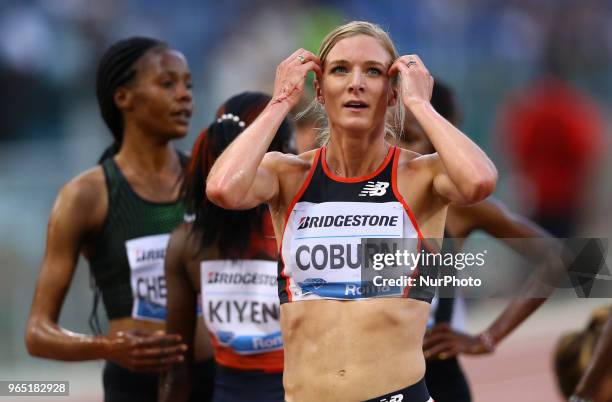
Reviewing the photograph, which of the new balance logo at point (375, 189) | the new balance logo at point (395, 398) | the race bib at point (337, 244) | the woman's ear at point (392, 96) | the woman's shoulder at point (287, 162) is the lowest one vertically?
the new balance logo at point (395, 398)

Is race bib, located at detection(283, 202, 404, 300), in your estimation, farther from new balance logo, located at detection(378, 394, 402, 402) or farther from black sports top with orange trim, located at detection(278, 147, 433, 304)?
new balance logo, located at detection(378, 394, 402, 402)

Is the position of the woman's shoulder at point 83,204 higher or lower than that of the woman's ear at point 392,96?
lower

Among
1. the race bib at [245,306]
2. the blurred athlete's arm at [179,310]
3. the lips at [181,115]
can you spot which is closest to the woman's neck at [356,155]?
the race bib at [245,306]

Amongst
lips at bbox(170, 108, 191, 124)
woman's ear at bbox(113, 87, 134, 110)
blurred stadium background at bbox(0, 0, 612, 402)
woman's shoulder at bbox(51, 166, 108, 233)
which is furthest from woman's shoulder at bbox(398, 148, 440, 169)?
blurred stadium background at bbox(0, 0, 612, 402)

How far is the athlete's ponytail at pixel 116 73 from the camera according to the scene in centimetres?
536

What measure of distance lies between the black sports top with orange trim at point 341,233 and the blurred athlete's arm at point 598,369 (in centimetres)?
132

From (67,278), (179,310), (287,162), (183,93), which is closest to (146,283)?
(67,278)

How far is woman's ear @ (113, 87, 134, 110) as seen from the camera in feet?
17.5

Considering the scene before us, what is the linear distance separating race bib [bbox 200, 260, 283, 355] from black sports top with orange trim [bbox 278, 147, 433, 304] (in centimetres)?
76

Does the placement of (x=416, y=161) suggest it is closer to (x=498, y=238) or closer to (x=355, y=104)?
(x=355, y=104)

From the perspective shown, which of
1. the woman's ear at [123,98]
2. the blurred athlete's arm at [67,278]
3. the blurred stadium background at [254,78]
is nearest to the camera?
the blurred athlete's arm at [67,278]

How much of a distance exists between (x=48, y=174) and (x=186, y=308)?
4.99 metres

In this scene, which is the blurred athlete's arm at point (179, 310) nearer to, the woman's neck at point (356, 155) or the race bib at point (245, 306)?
the race bib at point (245, 306)

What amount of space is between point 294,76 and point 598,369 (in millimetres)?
1888
